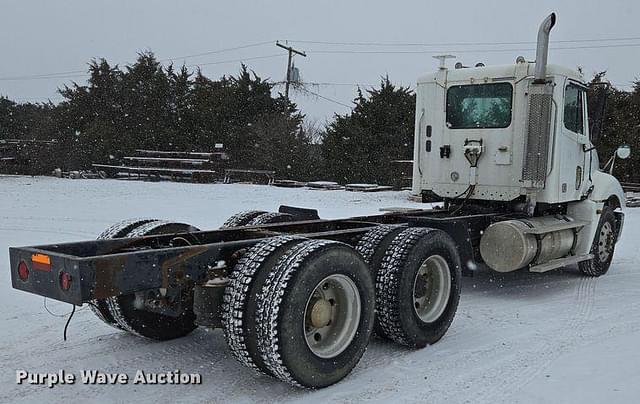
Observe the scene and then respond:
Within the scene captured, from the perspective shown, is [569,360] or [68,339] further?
[68,339]

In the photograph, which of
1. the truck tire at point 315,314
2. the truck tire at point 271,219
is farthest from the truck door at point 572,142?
the truck tire at point 315,314

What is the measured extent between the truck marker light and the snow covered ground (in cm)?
93

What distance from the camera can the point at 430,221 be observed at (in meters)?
6.52

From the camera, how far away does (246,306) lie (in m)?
3.97

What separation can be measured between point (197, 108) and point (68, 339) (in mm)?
26800

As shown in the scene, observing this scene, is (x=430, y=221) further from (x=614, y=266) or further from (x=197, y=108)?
(x=197, y=108)

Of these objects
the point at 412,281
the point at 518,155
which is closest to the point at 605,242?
the point at 518,155

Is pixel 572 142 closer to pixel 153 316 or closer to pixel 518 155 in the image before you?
pixel 518 155

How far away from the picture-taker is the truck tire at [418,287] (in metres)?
4.95

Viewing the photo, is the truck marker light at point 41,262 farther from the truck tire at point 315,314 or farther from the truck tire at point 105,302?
the truck tire at point 315,314

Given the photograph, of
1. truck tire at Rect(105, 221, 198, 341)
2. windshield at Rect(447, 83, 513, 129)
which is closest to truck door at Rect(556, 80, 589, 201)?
windshield at Rect(447, 83, 513, 129)

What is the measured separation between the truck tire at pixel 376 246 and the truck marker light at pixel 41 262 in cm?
238

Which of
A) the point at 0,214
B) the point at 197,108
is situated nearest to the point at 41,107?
the point at 197,108

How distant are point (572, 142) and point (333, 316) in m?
4.79
